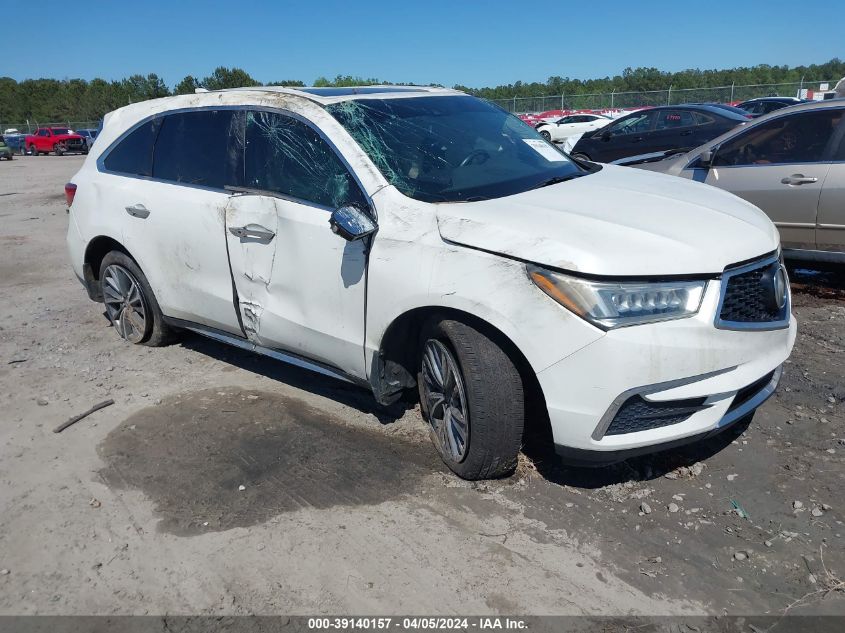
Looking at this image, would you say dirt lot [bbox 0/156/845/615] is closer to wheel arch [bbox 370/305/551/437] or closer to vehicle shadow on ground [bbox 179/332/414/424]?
vehicle shadow on ground [bbox 179/332/414/424]

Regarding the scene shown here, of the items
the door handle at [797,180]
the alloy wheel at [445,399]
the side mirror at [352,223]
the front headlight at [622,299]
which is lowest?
the alloy wheel at [445,399]

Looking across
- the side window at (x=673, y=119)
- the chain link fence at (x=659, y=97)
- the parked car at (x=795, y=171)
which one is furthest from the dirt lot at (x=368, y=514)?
the chain link fence at (x=659, y=97)

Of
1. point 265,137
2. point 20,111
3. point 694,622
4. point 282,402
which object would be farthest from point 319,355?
point 20,111

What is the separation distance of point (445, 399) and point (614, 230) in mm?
1143

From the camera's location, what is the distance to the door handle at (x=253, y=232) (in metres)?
3.83

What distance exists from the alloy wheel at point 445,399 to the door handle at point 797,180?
4.31 m

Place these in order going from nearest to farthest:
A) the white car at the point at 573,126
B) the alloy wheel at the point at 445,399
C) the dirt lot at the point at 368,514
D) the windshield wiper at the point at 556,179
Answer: the dirt lot at the point at 368,514
the alloy wheel at the point at 445,399
the windshield wiper at the point at 556,179
the white car at the point at 573,126

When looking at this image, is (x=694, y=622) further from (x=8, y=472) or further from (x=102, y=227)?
(x=102, y=227)

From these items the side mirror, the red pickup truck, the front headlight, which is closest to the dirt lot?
the front headlight

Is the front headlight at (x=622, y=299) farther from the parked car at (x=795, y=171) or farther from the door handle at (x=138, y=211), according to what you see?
the parked car at (x=795, y=171)

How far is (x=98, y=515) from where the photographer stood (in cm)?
326

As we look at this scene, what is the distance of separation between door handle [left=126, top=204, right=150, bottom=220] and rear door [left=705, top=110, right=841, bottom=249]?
16.6 ft

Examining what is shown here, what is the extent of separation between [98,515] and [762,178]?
5862 mm

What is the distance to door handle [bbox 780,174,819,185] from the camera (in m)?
5.91
